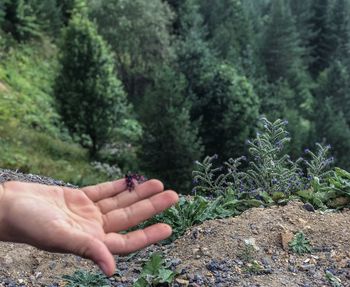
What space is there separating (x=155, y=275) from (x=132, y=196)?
778mm

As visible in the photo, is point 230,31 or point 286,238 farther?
point 230,31

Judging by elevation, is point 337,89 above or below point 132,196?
below

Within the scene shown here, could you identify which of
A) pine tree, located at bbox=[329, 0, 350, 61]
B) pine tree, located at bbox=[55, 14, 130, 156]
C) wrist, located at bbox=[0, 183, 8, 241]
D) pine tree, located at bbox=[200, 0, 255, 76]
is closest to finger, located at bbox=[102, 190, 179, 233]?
wrist, located at bbox=[0, 183, 8, 241]

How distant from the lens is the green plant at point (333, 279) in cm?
383

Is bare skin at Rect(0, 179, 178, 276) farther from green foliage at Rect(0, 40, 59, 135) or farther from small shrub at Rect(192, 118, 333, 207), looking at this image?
green foliage at Rect(0, 40, 59, 135)

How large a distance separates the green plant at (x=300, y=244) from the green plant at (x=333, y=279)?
0.34 metres

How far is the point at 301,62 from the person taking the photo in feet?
145

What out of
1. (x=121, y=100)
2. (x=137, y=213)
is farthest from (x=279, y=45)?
(x=137, y=213)

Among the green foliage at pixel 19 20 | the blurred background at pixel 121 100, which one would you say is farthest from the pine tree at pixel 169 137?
the green foliage at pixel 19 20

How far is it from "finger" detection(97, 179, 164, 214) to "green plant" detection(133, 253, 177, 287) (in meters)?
0.66

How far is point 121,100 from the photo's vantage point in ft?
62.4

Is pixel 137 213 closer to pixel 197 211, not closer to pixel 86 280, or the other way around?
pixel 86 280

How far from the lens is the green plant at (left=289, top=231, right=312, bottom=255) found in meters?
4.23

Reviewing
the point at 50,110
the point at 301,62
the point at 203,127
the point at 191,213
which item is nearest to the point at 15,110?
the point at 50,110
